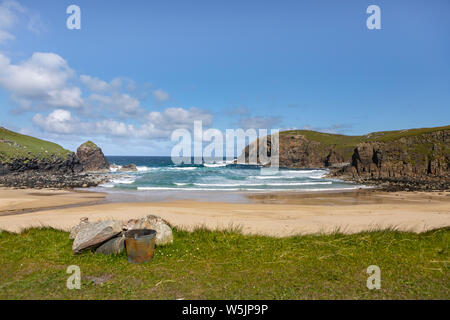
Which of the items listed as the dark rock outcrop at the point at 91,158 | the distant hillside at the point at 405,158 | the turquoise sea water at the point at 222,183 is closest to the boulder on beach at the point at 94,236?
the turquoise sea water at the point at 222,183

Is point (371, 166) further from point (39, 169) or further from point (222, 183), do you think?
point (39, 169)

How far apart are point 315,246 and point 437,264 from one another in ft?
10.5

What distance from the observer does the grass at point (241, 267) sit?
18.8 feet

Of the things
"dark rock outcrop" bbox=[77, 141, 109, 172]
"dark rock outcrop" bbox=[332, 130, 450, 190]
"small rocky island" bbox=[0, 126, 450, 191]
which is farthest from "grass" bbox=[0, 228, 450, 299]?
"dark rock outcrop" bbox=[77, 141, 109, 172]

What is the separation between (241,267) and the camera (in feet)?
23.1

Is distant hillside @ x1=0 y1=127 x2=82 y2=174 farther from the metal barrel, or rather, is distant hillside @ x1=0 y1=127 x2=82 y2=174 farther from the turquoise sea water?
the metal barrel

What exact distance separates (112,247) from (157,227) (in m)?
1.47

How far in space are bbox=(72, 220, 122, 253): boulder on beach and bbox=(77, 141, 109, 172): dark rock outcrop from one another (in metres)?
67.5

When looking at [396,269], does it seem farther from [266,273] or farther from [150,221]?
[150,221]

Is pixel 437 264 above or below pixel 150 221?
below

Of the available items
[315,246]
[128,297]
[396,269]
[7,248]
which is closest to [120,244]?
[128,297]

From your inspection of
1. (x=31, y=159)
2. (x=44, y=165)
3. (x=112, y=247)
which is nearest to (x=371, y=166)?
(x=112, y=247)

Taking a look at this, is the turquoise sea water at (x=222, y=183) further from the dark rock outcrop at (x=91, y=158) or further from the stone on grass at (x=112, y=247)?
the stone on grass at (x=112, y=247)
